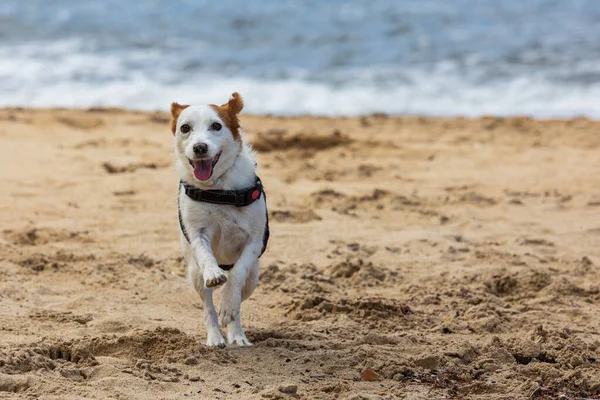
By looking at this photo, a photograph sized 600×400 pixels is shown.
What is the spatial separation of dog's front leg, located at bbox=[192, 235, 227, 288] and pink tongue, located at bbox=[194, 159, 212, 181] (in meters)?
0.35

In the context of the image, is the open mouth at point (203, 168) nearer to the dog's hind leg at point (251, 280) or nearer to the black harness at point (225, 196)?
the black harness at point (225, 196)

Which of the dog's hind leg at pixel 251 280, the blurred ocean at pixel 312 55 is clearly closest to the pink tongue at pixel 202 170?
the dog's hind leg at pixel 251 280

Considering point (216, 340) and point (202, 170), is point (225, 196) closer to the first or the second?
point (202, 170)

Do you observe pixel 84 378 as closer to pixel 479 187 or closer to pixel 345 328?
pixel 345 328

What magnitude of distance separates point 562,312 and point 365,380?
6.10ft

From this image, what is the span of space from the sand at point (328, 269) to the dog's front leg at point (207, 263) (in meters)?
0.41

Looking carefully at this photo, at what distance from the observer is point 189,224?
4.91m

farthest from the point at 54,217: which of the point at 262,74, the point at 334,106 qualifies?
the point at 262,74

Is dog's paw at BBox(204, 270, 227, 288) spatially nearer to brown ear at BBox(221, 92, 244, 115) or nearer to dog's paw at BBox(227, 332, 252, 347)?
dog's paw at BBox(227, 332, 252, 347)

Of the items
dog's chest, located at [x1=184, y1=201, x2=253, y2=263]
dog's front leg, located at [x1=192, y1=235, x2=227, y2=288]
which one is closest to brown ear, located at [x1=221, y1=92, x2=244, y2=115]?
dog's chest, located at [x1=184, y1=201, x2=253, y2=263]

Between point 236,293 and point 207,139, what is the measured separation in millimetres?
840

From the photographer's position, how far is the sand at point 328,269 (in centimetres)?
444

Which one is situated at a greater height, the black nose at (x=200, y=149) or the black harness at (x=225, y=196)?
the black nose at (x=200, y=149)

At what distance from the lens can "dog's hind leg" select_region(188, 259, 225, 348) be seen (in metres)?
4.95
